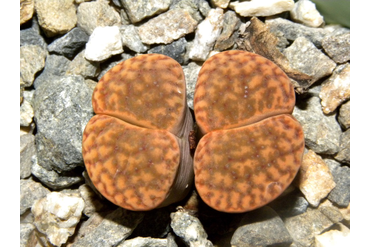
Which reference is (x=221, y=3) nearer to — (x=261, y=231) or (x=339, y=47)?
(x=339, y=47)

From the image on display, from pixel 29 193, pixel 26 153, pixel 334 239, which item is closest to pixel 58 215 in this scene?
pixel 29 193

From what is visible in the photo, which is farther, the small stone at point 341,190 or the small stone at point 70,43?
the small stone at point 70,43

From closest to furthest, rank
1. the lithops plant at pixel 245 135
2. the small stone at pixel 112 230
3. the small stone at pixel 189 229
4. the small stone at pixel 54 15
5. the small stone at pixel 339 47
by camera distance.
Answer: the lithops plant at pixel 245 135 → the small stone at pixel 189 229 → the small stone at pixel 112 230 → the small stone at pixel 339 47 → the small stone at pixel 54 15

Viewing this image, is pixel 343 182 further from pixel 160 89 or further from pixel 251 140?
pixel 160 89

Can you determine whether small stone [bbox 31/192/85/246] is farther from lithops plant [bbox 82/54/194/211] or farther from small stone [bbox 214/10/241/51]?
small stone [bbox 214/10/241/51]

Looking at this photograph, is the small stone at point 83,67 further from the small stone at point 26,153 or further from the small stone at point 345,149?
the small stone at point 345,149

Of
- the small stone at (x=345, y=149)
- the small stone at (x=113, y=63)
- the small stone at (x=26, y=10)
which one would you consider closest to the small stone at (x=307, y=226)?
the small stone at (x=345, y=149)

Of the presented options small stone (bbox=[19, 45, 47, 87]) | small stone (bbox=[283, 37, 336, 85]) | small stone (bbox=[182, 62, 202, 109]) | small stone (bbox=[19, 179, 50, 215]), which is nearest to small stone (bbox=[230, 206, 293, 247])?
small stone (bbox=[182, 62, 202, 109])
